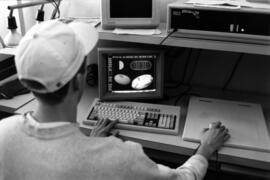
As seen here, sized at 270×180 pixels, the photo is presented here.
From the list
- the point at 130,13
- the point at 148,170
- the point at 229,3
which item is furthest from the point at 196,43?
the point at 148,170

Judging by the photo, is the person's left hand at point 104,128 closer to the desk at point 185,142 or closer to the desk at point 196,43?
the desk at point 185,142

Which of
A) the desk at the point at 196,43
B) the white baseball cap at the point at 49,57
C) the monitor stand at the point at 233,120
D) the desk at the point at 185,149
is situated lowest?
the desk at the point at 185,149

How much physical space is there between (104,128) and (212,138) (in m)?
0.43

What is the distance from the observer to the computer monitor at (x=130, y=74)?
5.24ft

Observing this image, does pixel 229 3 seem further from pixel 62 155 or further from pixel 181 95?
pixel 62 155

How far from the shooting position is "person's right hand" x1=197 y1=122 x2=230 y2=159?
4.10 ft

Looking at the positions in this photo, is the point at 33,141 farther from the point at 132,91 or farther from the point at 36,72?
the point at 132,91

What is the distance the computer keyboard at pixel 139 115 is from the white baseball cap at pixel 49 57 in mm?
552

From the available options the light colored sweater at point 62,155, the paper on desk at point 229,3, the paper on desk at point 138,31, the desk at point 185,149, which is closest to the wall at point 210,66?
the paper on desk at point 138,31

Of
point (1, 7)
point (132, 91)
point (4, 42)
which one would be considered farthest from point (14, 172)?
point (1, 7)

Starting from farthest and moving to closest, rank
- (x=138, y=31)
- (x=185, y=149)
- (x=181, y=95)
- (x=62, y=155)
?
(x=181, y=95) < (x=138, y=31) < (x=185, y=149) < (x=62, y=155)

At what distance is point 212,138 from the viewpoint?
1.30 meters

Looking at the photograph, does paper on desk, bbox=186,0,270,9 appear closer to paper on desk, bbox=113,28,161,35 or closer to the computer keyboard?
paper on desk, bbox=113,28,161,35

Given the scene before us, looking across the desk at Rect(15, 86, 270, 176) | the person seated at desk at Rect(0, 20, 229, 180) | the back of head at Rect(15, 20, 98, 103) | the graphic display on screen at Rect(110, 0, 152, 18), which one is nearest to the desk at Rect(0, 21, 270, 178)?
the desk at Rect(15, 86, 270, 176)
